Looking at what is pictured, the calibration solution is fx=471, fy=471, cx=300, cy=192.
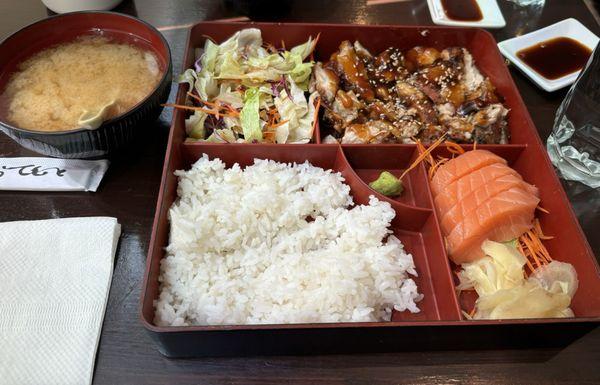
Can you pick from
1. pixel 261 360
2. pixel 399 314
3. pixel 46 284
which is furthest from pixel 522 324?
pixel 46 284

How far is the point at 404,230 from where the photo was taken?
2.04 metres

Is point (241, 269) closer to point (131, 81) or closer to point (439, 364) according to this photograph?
point (439, 364)

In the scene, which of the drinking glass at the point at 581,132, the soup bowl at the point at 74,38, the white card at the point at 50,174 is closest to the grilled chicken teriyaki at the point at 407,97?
the drinking glass at the point at 581,132

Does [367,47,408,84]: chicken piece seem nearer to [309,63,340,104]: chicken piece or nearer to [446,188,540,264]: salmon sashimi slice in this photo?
[309,63,340,104]: chicken piece

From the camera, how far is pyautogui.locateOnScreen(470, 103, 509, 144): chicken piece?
2.22m

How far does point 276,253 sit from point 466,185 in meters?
0.84

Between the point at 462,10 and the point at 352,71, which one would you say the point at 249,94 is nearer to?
the point at 352,71

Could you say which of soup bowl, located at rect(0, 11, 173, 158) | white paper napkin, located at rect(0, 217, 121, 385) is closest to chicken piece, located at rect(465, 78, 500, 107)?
soup bowl, located at rect(0, 11, 173, 158)

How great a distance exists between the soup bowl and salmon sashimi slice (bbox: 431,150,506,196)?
124cm

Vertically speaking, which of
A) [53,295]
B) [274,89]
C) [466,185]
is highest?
[274,89]

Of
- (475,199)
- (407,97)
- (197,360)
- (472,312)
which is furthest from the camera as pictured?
(407,97)

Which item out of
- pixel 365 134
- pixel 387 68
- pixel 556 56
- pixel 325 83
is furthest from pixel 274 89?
pixel 556 56

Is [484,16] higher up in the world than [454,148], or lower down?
higher up

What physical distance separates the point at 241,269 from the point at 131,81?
993 millimetres
